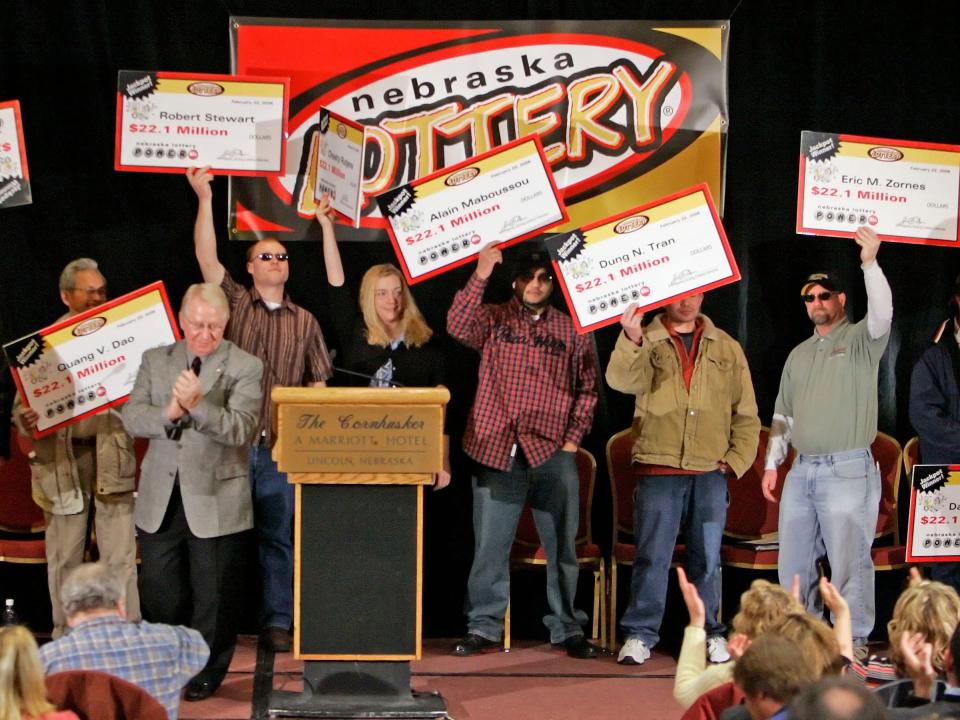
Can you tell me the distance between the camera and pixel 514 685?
217 inches

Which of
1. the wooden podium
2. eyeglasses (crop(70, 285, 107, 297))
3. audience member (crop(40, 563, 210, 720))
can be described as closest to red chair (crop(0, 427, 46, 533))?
eyeglasses (crop(70, 285, 107, 297))

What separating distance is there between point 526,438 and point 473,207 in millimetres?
1087

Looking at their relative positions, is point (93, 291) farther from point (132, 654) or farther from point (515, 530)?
point (132, 654)

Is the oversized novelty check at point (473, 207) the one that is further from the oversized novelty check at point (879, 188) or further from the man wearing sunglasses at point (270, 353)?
the oversized novelty check at point (879, 188)

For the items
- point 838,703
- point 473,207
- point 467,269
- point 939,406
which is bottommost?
point 838,703

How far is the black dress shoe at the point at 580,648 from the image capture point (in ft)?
19.7

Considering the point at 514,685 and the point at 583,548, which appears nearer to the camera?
the point at 514,685

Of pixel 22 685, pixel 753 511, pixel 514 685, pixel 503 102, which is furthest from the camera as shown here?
pixel 753 511

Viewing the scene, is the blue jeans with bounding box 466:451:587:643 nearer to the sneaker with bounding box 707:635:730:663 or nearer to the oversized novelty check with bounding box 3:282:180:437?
the sneaker with bounding box 707:635:730:663

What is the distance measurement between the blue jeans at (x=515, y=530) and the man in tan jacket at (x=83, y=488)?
1592 millimetres

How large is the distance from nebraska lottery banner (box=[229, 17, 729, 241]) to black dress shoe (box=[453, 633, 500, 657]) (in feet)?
6.61

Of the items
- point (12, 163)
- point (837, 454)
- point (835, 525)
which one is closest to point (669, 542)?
point (835, 525)

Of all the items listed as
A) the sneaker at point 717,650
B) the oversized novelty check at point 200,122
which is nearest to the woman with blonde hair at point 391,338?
the oversized novelty check at point 200,122

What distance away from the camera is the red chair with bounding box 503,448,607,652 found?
20.4 ft
